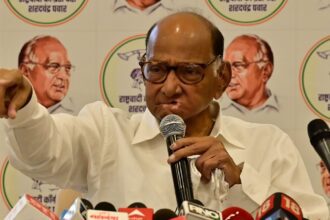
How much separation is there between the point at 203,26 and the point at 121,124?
0.32 meters

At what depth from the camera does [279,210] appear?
730 millimetres

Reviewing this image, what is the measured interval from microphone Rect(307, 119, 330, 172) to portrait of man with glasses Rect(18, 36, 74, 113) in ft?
4.35

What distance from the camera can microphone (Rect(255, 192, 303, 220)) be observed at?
73 cm

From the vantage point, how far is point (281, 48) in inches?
85.7

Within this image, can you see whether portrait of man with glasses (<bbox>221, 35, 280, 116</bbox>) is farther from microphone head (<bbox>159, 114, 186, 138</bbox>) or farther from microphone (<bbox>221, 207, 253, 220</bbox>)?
microphone (<bbox>221, 207, 253, 220</bbox>)

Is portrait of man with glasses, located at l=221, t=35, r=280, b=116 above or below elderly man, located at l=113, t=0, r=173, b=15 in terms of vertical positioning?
below

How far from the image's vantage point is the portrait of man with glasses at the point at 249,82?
7.02 feet

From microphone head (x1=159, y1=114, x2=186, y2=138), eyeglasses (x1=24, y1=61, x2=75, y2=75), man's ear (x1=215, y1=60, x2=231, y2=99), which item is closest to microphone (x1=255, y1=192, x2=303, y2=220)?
microphone head (x1=159, y1=114, x2=186, y2=138)

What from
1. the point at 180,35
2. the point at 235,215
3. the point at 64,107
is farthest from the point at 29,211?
the point at 64,107

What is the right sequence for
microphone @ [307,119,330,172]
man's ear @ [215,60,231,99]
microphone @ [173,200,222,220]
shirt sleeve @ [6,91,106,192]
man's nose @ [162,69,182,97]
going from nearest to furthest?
microphone @ [173,200,222,220] → microphone @ [307,119,330,172] → shirt sleeve @ [6,91,106,192] → man's nose @ [162,69,182,97] → man's ear @ [215,60,231,99]

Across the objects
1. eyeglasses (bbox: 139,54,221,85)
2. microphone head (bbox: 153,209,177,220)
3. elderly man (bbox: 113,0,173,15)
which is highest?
elderly man (bbox: 113,0,173,15)

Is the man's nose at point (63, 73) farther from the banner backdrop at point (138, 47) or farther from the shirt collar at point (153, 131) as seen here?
the shirt collar at point (153, 131)

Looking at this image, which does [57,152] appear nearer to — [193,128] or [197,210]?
[193,128]

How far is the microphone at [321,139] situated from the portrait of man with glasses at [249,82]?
1.19 m
